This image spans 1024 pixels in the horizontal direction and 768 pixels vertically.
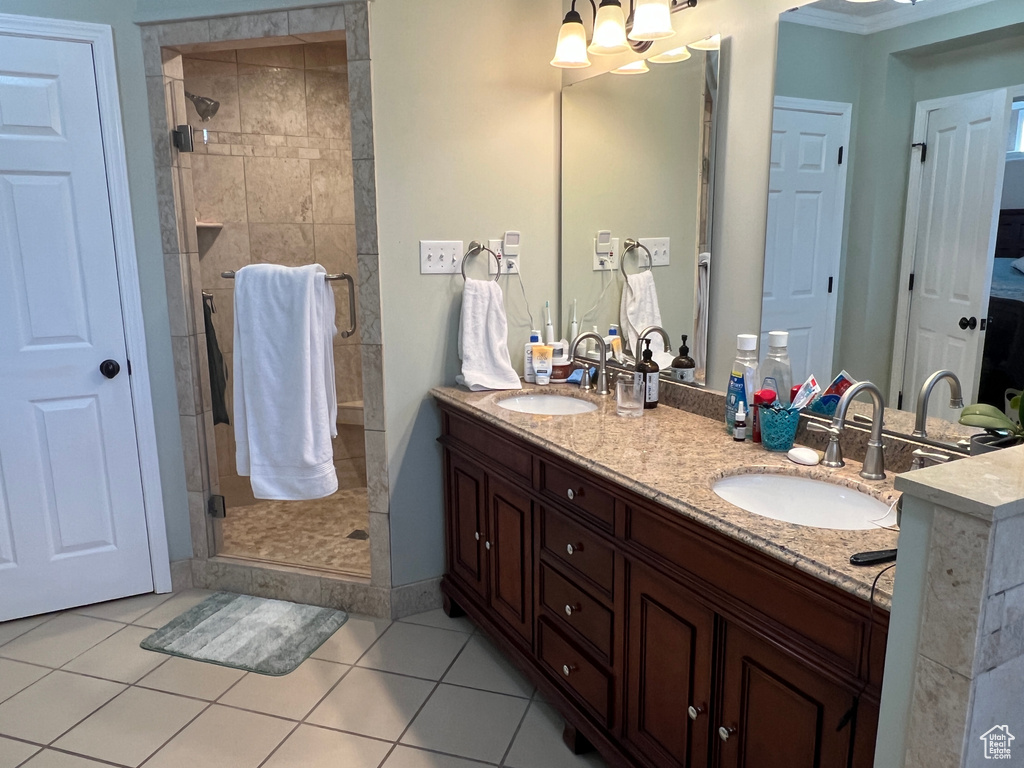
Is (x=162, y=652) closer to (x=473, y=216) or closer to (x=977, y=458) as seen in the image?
(x=473, y=216)

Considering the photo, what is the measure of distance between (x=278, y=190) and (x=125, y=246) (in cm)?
133

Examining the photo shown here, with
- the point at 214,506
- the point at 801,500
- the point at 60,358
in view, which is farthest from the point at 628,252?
the point at 60,358

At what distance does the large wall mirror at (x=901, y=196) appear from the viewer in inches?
54.3

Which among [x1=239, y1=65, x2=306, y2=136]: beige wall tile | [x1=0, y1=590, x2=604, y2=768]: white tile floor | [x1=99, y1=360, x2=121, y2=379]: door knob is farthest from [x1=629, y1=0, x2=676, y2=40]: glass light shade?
[x1=239, y1=65, x2=306, y2=136]: beige wall tile

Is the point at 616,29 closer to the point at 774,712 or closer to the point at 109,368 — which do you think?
the point at 774,712

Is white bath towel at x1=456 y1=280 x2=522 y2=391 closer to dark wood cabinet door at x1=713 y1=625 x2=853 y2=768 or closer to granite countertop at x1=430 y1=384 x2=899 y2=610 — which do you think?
granite countertop at x1=430 y1=384 x2=899 y2=610

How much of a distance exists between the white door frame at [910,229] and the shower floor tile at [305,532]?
1.84 m

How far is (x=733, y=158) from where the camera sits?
2.00 m

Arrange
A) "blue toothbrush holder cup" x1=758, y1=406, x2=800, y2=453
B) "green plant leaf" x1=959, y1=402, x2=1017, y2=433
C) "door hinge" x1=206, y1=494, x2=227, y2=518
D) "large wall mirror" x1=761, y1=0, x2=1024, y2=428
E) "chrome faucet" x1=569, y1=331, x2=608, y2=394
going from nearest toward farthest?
"green plant leaf" x1=959, y1=402, x2=1017, y2=433, "large wall mirror" x1=761, y1=0, x2=1024, y2=428, "blue toothbrush holder cup" x1=758, y1=406, x2=800, y2=453, "chrome faucet" x1=569, y1=331, x2=608, y2=394, "door hinge" x1=206, y1=494, x2=227, y2=518

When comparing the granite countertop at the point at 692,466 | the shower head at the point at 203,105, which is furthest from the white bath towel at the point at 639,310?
the shower head at the point at 203,105

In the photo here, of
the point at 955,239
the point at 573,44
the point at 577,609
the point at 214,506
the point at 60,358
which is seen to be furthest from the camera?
the point at 214,506

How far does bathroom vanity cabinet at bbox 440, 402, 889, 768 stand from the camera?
1.16 metres

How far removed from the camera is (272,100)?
3.69 m

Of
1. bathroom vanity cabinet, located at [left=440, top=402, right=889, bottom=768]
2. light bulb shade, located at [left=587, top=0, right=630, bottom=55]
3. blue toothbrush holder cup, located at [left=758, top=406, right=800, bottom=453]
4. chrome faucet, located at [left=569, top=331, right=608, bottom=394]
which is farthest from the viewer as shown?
chrome faucet, located at [left=569, top=331, right=608, bottom=394]
